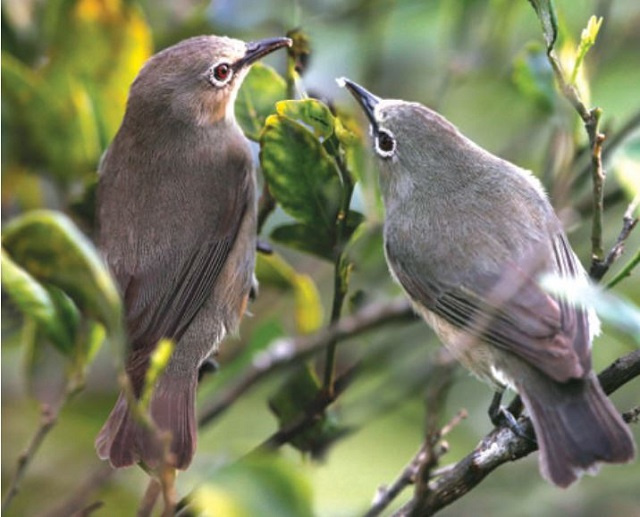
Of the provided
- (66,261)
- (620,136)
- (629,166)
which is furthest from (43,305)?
(620,136)

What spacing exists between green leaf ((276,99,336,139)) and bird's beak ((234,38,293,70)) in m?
0.65

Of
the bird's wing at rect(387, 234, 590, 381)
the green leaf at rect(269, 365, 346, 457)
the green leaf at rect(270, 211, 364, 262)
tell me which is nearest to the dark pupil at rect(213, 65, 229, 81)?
the green leaf at rect(270, 211, 364, 262)

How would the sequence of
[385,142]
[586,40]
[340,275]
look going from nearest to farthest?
1. [586,40]
2. [340,275]
3. [385,142]

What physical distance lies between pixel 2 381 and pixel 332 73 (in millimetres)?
1384

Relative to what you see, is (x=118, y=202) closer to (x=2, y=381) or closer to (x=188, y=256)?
(x=188, y=256)

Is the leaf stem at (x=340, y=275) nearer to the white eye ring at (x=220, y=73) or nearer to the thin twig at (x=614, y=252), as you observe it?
the thin twig at (x=614, y=252)

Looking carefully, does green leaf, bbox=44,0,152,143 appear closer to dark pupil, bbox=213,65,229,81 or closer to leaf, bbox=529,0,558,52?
dark pupil, bbox=213,65,229,81

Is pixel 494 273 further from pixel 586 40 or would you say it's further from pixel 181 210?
pixel 181 210

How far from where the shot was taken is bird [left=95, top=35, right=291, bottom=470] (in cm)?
315

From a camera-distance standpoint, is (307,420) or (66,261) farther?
(307,420)

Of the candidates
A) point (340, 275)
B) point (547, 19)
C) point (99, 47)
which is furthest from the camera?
point (99, 47)

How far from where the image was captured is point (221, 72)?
11.6ft

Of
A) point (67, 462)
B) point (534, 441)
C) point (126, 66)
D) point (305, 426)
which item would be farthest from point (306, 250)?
point (67, 462)

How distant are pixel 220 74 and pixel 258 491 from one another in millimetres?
1858
